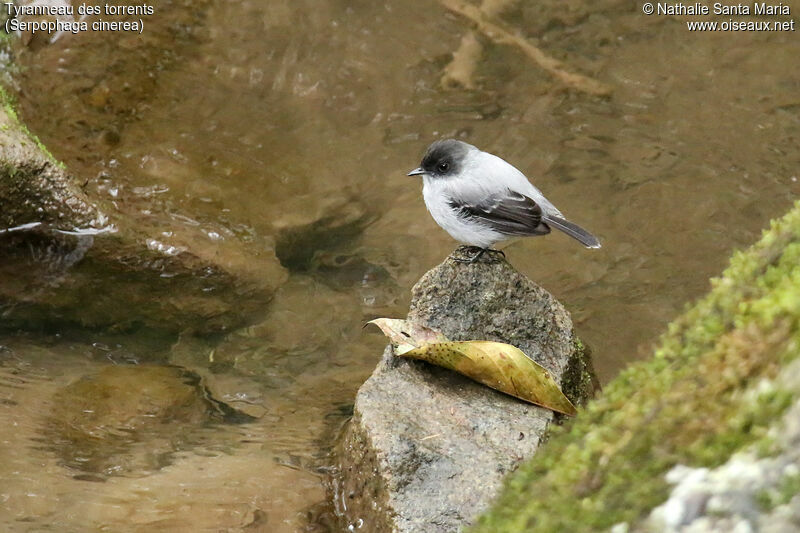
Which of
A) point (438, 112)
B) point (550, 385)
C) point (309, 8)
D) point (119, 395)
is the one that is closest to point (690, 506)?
point (550, 385)

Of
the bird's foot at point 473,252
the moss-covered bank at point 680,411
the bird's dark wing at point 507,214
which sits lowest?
Result: the bird's foot at point 473,252

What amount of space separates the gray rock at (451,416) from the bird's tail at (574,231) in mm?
578

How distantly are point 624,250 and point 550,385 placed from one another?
302cm

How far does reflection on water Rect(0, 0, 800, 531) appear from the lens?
6.14 meters

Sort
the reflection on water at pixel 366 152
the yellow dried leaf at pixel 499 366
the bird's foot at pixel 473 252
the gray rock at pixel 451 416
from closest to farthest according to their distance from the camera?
1. the gray rock at pixel 451 416
2. the yellow dried leaf at pixel 499 366
3. the bird's foot at pixel 473 252
4. the reflection on water at pixel 366 152

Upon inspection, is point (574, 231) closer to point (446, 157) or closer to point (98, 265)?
point (446, 157)

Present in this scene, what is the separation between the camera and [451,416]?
4.12 meters

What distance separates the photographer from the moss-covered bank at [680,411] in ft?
4.75

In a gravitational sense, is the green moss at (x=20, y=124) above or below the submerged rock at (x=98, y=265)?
above

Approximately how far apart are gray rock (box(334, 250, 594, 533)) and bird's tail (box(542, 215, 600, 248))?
1.90 feet

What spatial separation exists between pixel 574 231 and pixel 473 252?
62 centimetres

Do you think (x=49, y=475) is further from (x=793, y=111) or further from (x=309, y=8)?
(x=793, y=111)

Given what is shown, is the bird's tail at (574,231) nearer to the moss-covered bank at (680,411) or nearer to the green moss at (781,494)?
the moss-covered bank at (680,411)

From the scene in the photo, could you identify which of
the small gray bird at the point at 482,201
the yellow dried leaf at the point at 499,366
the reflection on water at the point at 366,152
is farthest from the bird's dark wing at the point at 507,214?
the reflection on water at the point at 366,152
